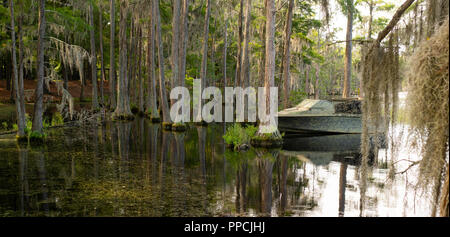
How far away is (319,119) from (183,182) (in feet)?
41.4

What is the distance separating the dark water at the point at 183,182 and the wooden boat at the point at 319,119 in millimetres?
5147

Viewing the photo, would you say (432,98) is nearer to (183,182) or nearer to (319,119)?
(183,182)

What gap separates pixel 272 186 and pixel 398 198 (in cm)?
241

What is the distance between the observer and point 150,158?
11555 millimetres

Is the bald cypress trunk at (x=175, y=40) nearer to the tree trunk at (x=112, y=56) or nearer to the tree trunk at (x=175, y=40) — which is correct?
the tree trunk at (x=175, y=40)

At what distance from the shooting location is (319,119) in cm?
1952

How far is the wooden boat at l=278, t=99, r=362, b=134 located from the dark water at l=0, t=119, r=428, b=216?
5147 mm

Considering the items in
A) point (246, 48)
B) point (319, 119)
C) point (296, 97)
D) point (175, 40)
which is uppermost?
point (175, 40)

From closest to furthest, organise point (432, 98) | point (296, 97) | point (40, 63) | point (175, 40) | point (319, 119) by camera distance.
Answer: point (432, 98)
point (40, 63)
point (319, 119)
point (175, 40)
point (296, 97)

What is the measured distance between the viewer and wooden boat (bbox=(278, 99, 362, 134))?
19.4 m

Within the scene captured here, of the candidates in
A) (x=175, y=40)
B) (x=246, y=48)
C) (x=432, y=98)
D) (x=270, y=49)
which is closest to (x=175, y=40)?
(x=175, y=40)

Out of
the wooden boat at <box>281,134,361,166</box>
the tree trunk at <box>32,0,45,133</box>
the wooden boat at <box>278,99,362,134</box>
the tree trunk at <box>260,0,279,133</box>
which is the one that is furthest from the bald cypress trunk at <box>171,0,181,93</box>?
the wooden boat at <box>281,134,361,166</box>

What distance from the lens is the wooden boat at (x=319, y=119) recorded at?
63.8ft

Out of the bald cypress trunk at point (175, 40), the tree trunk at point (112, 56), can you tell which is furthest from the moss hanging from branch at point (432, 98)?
the tree trunk at point (112, 56)
